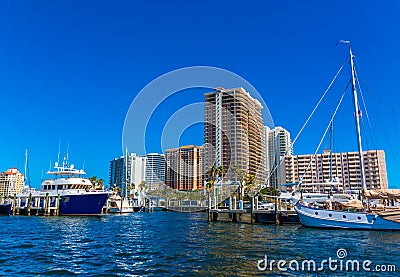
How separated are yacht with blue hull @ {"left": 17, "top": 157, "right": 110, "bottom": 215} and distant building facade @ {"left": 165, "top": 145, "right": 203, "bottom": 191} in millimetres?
45178

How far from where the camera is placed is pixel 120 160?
194 meters

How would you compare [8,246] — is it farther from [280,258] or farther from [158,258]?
[280,258]

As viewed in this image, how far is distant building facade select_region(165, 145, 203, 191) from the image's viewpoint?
10593cm

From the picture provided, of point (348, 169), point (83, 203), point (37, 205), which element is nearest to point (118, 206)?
point (37, 205)

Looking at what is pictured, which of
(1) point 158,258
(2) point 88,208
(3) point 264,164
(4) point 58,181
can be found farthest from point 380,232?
(3) point 264,164

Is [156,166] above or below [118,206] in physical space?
above

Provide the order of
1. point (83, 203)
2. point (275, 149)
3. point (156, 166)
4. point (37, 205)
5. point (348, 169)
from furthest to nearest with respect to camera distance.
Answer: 1. point (275, 149)
2. point (348, 169)
3. point (156, 166)
4. point (37, 205)
5. point (83, 203)

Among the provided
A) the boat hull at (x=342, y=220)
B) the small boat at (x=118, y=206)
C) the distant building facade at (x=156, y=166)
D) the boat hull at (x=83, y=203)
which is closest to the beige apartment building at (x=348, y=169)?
the distant building facade at (x=156, y=166)

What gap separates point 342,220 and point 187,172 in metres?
84.5

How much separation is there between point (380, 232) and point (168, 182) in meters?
90.3

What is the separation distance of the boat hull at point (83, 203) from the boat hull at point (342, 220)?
31.7 meters

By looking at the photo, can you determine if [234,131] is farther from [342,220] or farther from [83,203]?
[342,220]

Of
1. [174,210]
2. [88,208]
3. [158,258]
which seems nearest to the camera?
[158,258]

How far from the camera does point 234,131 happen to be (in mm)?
127000
